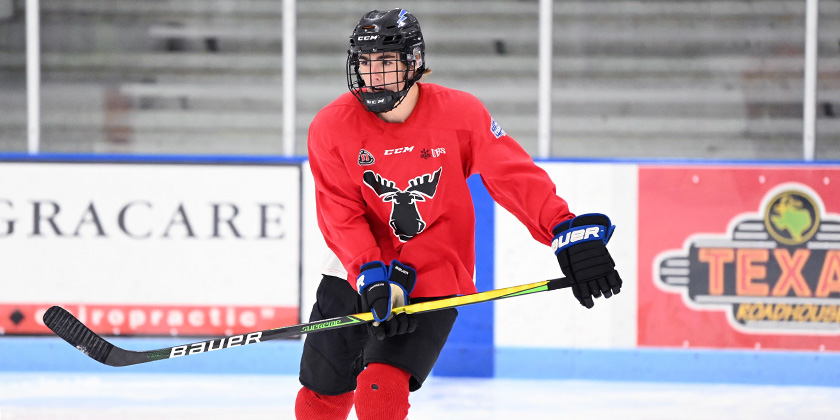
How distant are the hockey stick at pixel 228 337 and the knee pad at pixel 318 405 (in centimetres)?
17

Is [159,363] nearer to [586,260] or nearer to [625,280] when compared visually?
[625,280]

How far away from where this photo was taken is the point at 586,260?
2.08 m

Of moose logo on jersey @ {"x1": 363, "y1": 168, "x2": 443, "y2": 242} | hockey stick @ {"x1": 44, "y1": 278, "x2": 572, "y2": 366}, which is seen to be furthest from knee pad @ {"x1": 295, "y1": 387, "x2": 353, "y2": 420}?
moose logo on jersey @ {"x1": 363, "y1": 168, "x2": 443, "y2": 242}

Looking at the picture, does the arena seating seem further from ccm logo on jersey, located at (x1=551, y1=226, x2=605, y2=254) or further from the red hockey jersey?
ccm logo on jersey, located at (x1=551, y1=226, x2=605, y2=254)

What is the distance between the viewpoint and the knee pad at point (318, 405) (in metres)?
2.39

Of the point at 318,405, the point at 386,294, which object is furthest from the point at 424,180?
the point at 318,405

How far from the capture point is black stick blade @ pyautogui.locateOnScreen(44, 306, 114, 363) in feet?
7.92

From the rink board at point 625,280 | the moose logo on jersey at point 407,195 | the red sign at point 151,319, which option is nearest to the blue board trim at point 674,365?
the rink board at point 625,280

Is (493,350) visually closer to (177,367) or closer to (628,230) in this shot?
(628,230)

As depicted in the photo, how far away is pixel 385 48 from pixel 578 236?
23.4 inches

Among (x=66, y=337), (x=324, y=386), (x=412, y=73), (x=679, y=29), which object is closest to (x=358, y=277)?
(x=324, y=386)

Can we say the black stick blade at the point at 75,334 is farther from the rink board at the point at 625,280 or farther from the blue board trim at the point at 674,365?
the blue board trim at the point at 674,365

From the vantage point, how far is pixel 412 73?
7.30ft

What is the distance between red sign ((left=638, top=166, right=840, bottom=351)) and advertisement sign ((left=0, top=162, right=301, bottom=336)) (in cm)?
157
